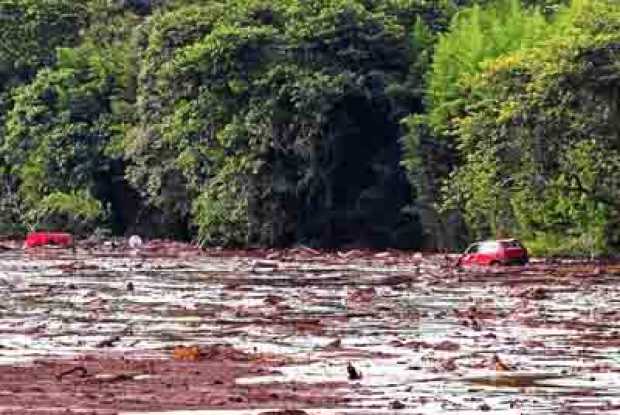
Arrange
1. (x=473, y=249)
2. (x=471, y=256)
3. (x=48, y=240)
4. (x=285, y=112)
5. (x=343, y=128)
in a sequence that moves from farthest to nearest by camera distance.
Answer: (x=48, y=240), (x=343, y=128), (x=285, y=112), (x=473, y=249), (x=471, y=256)

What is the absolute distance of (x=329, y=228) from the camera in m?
83.0

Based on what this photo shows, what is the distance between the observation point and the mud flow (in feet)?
66.3

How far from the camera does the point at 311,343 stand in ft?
92.7

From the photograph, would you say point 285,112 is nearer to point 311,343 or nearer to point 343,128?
point 343,128

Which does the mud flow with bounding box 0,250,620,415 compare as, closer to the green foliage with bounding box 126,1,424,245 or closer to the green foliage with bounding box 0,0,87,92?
the green foliage with bounding box 126,1,424,245

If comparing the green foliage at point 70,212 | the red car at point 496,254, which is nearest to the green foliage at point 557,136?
the red car at point 496,254

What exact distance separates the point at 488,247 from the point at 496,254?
675mm

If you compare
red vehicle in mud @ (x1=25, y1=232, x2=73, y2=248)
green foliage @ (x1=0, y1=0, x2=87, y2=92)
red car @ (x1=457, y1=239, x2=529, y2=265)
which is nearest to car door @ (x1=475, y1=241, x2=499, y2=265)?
red car @ (x1=457, y1=239, x2=529, y2=265)

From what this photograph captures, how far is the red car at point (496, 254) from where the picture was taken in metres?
60.8

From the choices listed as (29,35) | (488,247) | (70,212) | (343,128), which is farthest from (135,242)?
(488,247)

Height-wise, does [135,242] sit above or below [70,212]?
below

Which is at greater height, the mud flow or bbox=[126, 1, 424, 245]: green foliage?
bbox=[126, 1, 424, 245]: green foliage

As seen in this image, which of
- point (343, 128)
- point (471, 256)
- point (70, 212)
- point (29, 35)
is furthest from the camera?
point (29, 35)

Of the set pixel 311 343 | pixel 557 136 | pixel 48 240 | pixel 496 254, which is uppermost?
pixel 557 136
